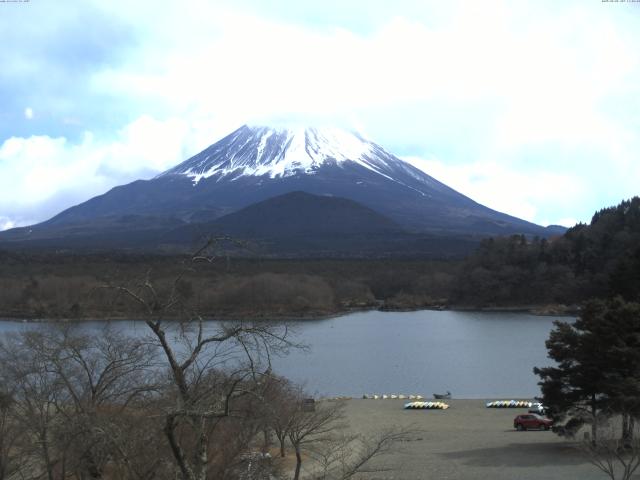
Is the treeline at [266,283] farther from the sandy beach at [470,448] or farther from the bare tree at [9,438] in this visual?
the bare tree at [9,438]

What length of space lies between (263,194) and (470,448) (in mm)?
118356

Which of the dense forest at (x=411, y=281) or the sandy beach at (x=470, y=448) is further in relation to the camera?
the dense forest at (x=411, y=281)

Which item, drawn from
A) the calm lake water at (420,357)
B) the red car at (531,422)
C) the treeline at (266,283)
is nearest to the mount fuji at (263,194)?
the treeline at (266,283)

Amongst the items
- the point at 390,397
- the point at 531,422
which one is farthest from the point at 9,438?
the point at 390,397

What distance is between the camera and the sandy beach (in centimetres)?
1204

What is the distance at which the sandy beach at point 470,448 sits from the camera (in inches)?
474

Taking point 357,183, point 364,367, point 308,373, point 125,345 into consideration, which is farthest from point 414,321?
point 357,183

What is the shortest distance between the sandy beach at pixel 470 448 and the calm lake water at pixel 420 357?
2493 mm

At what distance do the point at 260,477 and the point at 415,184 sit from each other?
13378 cm

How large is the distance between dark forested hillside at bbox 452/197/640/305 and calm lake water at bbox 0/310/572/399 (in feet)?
26.1

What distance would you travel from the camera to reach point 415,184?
138875mm

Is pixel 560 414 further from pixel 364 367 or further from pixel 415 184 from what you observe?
pixel 415 184

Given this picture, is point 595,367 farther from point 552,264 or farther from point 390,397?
point 552,264

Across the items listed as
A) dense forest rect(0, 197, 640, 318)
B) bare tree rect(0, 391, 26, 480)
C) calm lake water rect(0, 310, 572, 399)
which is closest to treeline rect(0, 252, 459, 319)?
dense forest rect(0, 197, 640, 318)
